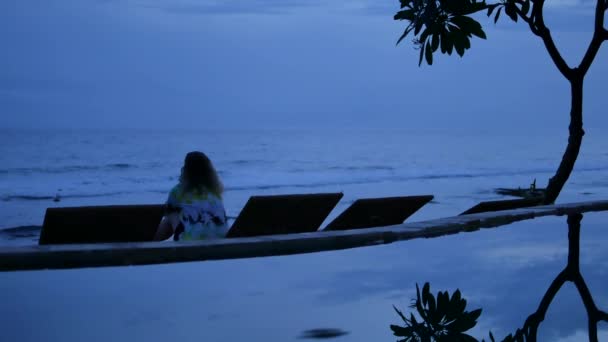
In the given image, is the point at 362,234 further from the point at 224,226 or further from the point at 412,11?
the point at 412,11

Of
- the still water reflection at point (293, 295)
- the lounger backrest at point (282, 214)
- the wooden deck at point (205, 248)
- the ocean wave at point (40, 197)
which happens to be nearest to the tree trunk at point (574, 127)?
the wooden deck at point (205, 248)

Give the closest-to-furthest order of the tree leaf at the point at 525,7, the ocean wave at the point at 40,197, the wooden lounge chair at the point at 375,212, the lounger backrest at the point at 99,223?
the lounger backrest at the point at 99,223, the wooden lounge chair at the point at 375,212, the tree leaf at the point at 525,7, the ocean wave at the point at 40,197

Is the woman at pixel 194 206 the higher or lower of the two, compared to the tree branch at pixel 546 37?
lower

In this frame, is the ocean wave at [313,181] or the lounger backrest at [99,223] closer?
the lounger backrest at [99,223]

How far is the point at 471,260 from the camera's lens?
600cm

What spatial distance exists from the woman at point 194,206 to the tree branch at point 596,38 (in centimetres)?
469

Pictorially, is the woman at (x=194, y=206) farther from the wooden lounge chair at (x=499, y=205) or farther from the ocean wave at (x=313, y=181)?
the ocean wave at (x=313, y=181)

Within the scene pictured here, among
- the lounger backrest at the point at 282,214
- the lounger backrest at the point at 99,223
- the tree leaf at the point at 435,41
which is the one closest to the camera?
the lounger backrest at the point at 99,223

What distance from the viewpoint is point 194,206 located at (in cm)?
572

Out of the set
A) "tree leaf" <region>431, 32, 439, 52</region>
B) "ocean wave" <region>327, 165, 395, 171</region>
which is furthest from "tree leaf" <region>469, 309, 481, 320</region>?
"ocean wave" <region>327, 165, 395, 171</region>

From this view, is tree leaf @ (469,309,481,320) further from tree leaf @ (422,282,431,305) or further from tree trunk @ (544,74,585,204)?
tree trunk @ (544,74,585,204)

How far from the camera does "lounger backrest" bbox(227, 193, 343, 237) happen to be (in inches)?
235

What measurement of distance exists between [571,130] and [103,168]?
32543 mm

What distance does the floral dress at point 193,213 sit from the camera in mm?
5699
